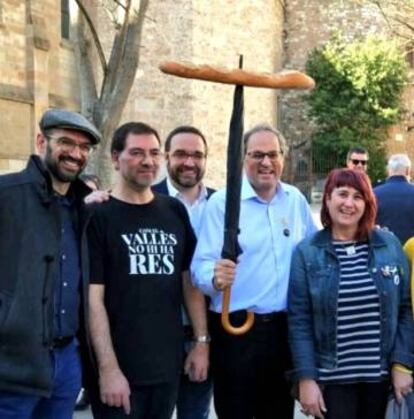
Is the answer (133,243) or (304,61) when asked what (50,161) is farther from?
(304,61)

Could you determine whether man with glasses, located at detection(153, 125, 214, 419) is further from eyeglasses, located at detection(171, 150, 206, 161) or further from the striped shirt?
the striped shirt

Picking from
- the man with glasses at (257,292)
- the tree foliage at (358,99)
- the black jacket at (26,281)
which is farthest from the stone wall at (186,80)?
the black jacket at (26,281)

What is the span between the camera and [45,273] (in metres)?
3.02

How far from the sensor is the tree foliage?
86.0ft

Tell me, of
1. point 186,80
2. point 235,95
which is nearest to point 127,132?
point 235,95

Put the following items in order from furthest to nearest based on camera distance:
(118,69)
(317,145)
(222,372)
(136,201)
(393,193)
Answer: (317,145)
(118,69)
(393,193)
(222,372)
(136,201)

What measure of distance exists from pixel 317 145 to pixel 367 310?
78.6 ft

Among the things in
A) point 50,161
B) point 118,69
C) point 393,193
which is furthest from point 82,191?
point 118,69

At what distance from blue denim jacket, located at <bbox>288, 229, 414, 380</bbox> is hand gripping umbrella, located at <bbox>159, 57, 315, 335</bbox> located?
0.39 metres

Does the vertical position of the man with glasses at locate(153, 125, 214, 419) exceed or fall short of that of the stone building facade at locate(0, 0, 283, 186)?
it falls short

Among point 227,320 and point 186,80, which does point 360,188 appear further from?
point 186,80

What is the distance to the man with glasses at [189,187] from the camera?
3900mm

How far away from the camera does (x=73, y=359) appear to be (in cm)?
323

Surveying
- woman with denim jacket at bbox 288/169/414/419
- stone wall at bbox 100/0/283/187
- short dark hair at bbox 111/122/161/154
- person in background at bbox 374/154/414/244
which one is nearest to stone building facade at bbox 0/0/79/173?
stone wall at bbox 100/0/283/187
